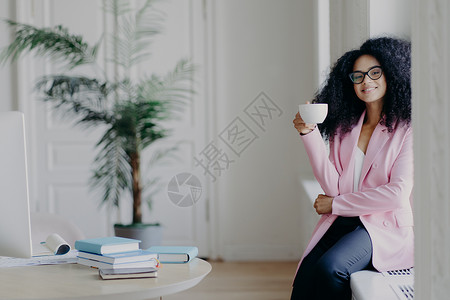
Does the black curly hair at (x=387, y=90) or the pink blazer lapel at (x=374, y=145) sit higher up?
the black curly hair at (x=387, y=90)

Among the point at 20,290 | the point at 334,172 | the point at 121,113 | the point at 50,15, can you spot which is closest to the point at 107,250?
the point at 20,290

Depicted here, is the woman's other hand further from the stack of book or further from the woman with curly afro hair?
the stack of book

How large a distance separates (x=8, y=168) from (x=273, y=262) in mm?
3176

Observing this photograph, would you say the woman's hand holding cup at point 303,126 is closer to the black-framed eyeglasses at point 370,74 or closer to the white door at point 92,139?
the black-framed eyeglasses at point 370,74

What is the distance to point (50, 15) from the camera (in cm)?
463

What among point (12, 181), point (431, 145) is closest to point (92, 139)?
point (12, 181)

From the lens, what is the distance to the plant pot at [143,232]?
3764 millimetres

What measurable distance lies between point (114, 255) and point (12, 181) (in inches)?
14.4

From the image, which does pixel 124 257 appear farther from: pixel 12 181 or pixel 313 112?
pixel 313 112

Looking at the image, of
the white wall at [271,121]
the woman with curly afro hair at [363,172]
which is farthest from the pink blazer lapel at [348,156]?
the white wall at [271,121]

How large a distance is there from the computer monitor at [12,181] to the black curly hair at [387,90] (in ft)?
4.02

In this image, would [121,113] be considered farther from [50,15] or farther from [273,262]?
[273,262]

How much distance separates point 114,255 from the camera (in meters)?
1.79

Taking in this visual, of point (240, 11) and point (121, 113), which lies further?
point (240, 11)
